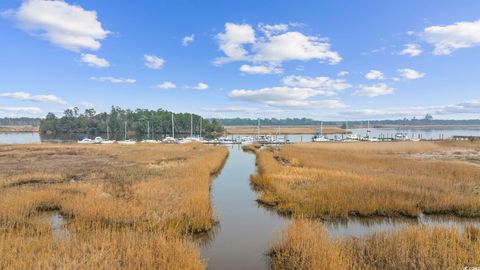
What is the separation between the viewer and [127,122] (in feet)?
522

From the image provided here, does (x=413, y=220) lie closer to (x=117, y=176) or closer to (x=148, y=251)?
(x=148, y=251)

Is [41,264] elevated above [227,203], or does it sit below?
above

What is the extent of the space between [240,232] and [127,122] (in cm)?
15630

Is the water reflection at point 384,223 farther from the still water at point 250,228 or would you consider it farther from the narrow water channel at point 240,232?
the narrow water channel at point 240,232

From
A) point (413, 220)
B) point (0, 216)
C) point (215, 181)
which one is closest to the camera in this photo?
point (0, 216)

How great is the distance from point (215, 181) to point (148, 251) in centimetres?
1926

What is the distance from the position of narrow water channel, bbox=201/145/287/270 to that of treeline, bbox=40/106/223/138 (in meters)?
121

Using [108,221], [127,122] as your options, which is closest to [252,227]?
[108,221]

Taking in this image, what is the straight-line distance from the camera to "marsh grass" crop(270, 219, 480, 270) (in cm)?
869

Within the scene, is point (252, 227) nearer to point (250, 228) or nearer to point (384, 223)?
point (250, 228)

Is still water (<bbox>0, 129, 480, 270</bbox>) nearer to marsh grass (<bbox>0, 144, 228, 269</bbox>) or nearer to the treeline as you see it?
marsh grass (<bbox>0, 144, 228, 269</bbox>)

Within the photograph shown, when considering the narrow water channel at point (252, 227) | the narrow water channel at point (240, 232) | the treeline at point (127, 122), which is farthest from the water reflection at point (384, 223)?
the treeline at point (127, 122)

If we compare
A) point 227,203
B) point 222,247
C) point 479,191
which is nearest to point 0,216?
point 222,247

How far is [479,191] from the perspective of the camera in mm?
19875
